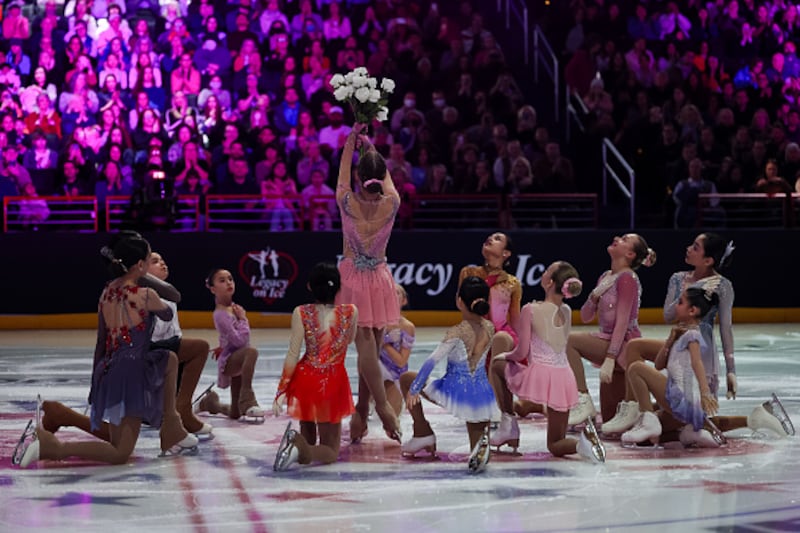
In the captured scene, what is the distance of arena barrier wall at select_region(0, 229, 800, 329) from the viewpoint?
17094mm

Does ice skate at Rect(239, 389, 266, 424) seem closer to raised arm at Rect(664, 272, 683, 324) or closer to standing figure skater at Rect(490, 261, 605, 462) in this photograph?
standing figure skater at Rect(490, 261, 605, 462)

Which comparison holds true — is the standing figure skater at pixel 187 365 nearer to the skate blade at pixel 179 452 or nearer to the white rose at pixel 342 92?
the skate blade at pixel 179 452

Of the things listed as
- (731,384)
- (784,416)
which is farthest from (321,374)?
(784,416)

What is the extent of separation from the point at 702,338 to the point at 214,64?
11682 millimetres

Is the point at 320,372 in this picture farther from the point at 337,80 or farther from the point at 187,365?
the point at 337,80

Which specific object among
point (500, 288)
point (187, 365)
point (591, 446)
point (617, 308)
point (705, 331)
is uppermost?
point (500, 288)

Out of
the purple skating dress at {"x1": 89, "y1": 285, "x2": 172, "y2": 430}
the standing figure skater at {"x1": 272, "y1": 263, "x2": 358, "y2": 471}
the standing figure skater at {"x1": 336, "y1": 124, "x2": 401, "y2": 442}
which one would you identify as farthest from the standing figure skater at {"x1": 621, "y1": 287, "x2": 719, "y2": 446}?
the purple skating dress at {"x1": 89, "y1": 285, "x2": 172, "y2": 430}

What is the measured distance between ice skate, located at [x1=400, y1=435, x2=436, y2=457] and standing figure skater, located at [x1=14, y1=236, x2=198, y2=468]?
153 centimetres

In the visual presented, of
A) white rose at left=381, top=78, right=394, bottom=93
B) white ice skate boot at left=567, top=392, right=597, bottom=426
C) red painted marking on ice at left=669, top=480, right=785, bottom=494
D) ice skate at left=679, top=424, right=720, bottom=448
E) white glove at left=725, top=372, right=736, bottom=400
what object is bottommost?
red painted marking on ice at left=669, top=480, right=785, bottom=494

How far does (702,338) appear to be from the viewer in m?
8.63

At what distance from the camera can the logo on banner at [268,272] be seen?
1723 cm

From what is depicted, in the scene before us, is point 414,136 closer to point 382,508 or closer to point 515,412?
point 515,412

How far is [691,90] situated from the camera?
19.8m

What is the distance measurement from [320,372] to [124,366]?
3.86 ft
